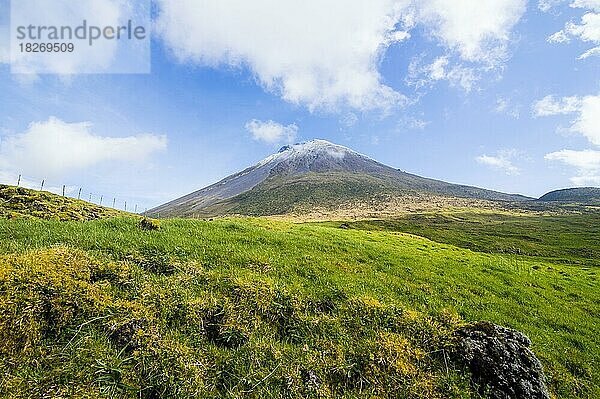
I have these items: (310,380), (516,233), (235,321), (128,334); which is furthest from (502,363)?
(516,233)

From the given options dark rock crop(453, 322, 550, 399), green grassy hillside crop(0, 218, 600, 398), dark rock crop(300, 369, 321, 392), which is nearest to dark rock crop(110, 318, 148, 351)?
green grassy hillside crop(0, 218, 600, 398)

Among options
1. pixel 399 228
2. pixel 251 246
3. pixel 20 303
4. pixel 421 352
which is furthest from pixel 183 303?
pixel 399 228

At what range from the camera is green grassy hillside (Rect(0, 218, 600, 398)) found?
8742mm

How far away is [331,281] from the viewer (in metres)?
15.0

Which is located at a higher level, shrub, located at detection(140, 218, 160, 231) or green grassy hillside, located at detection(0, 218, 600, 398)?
shrub, located at detection(140, 218, 160, 231)

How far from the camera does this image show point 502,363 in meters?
10.4

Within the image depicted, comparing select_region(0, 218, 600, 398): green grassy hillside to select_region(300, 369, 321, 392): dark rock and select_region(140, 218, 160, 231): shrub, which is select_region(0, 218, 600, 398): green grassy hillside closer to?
select_region(300, 369, 321, 392): dark rock

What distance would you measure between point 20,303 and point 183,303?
4.56 meters

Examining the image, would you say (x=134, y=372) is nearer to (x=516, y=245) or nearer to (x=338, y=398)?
(x=338, y=398)

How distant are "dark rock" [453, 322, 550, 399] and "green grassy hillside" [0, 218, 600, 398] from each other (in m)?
0.61

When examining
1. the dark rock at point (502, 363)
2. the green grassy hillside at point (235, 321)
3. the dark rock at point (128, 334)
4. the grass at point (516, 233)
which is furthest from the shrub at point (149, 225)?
the grass at point (516, 233)

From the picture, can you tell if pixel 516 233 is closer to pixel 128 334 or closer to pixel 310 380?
pixel 310 380

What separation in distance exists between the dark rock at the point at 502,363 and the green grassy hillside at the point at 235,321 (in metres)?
0.61

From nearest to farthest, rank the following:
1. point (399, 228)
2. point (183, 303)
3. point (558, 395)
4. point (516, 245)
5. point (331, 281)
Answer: point (558, 395)
point (183, 303)
point (331, 281)
point (516, 245)
point (399, 228)
